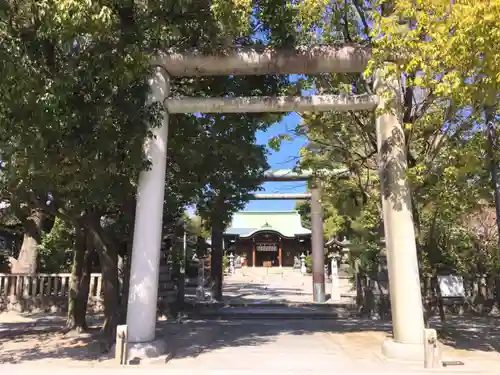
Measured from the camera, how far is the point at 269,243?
4303 cm

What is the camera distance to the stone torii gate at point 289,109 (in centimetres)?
731

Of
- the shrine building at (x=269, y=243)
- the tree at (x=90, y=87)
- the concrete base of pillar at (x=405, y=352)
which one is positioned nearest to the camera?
the tree at (x=90, y=87)

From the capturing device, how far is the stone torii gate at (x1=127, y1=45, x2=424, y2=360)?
7309mm

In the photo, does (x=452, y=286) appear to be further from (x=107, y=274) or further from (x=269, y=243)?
(x=269, y=243)

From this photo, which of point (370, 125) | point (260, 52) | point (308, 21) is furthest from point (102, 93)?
point (370, 125)

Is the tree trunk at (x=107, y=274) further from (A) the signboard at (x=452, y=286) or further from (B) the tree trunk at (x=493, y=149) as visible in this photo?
(A) the signboard at (x=452, y=286)

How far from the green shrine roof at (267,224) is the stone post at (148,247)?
106 feet

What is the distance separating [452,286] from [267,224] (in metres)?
27.0

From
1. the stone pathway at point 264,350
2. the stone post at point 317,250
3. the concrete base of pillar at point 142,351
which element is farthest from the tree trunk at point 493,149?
the stone post at point 317,250

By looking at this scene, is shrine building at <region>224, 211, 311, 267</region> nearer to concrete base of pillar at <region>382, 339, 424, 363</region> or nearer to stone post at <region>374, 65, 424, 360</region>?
stone post at <region>374, 65, 424, 360</region>

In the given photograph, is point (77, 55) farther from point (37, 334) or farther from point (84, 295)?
point (37, 334)

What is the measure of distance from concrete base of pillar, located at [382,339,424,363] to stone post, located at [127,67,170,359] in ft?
12.9

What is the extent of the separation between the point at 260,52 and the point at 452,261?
1202 centimetres

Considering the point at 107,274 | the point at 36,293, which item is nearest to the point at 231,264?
the point at 36,293
